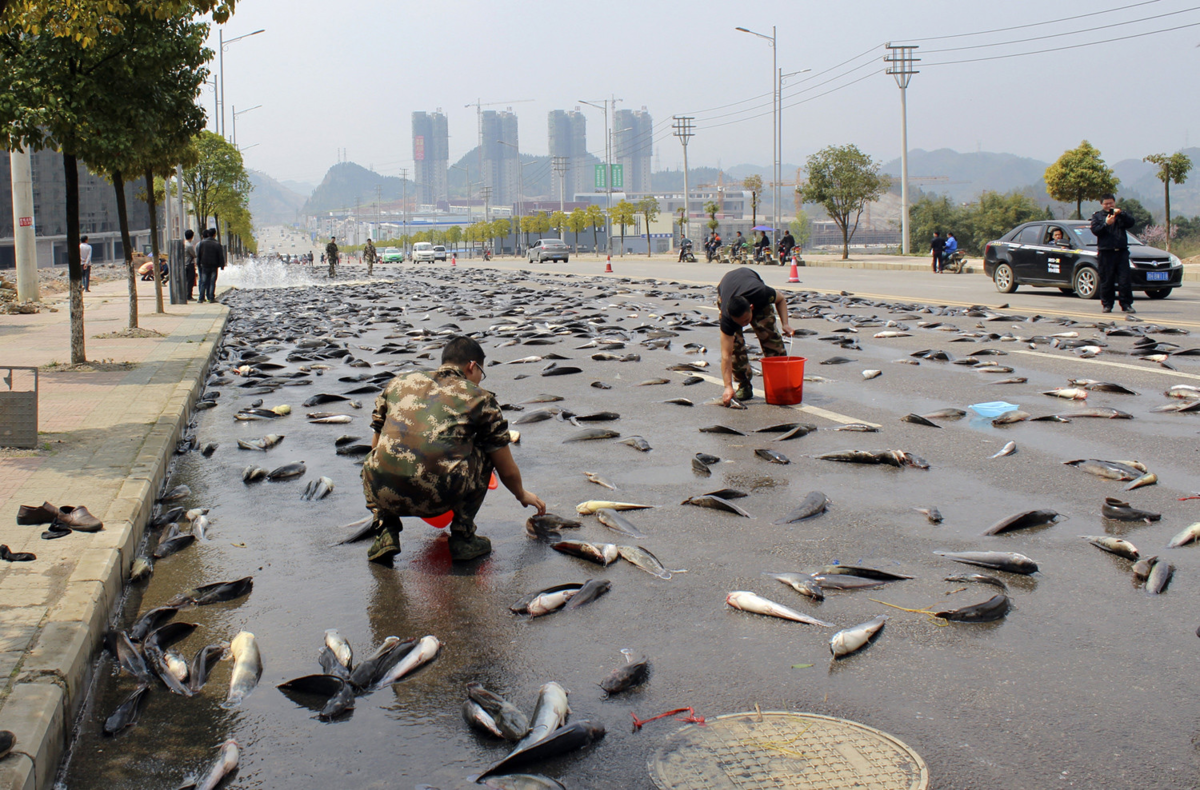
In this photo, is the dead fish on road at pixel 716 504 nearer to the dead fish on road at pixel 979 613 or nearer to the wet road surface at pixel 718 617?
the wet road surface at pixel 718 617

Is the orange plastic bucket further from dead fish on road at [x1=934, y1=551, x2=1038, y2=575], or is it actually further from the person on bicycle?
the person on bicycle

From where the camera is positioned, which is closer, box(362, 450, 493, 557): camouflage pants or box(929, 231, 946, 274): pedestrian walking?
box(362, 450, 493, 557): camouflage pants

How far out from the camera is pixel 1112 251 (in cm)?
1686

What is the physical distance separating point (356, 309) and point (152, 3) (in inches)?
724

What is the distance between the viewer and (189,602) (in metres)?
4.65

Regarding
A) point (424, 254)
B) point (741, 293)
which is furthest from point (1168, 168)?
point (424, 254)

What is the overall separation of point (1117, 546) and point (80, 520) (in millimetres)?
5199

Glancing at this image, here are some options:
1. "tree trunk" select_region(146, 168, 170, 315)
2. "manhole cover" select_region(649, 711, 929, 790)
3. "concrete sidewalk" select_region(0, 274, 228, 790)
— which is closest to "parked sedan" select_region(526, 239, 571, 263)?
"tree trunk" select_region(146, 168, 170, 315)

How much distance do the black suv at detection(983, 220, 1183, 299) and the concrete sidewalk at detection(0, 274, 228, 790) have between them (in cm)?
1742

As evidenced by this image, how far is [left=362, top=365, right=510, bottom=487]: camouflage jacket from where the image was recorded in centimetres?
504

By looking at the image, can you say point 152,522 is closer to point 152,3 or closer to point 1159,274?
point 152,3

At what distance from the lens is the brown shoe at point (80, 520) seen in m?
5.24

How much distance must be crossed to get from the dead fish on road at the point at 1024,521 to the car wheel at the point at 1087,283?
1770 centimetres

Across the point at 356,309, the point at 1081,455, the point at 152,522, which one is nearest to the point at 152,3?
the point at 152,522
